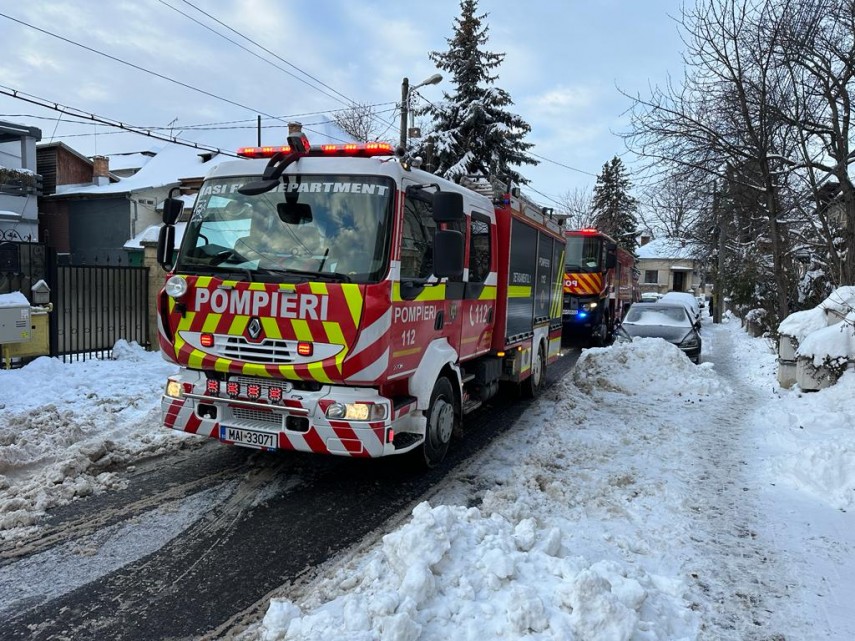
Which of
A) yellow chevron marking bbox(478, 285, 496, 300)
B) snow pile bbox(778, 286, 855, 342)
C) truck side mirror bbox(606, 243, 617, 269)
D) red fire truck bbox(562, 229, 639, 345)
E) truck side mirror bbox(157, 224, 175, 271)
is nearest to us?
truck side mirror bbox(157, 224, 175, 271)

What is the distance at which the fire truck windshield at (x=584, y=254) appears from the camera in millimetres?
17203

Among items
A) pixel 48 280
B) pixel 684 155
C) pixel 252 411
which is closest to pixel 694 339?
pixel 684 155

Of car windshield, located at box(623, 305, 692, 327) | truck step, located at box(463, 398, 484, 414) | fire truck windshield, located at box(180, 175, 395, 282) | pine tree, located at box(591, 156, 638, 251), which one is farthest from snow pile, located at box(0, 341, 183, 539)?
pine tree, located at box(591, 156, 638, 251)

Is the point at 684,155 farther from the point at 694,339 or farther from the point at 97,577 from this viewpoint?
the point at 97,577

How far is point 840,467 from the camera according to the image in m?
5.82

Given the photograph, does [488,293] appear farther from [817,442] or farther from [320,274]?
[817,442]

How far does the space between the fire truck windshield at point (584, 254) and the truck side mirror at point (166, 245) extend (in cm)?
1309

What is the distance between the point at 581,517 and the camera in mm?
4750

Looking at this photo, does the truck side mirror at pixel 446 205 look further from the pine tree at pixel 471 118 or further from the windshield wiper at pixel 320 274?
the pine tree at pixel 471 118

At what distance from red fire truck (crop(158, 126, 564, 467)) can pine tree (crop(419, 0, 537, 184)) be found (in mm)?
17877

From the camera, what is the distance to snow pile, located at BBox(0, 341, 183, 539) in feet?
16.1

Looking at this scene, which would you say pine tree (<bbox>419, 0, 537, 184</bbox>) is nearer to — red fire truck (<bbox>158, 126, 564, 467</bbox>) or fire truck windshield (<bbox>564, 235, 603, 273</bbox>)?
fire truck windshield (<bbox>564, 235, 603, 273</bbox>)

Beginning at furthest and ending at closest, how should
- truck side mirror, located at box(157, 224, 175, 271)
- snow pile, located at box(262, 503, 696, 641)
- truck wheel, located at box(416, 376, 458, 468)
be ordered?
1. truck side mirror, located at box(157, 224, 175, 271)
2. truck wheel, located at box(416, 376, 458, 468)
3. snow pile, located at box(262, 503, 696, 641)

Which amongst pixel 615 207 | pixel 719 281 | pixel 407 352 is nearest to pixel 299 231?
Result: pixel 407 352
